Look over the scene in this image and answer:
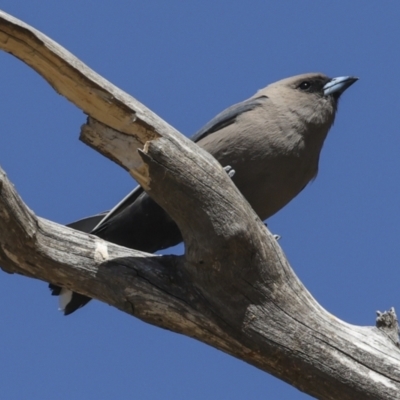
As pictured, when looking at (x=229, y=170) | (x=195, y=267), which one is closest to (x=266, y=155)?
(x=229, y=170)

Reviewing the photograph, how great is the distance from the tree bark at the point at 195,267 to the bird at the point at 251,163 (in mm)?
635

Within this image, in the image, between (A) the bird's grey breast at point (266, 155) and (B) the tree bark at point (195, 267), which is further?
(A) the bird's grey breast at point (266, 155)

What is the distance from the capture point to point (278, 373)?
487 centimetres

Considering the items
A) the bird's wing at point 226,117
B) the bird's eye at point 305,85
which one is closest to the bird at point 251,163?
the bird's wing at point 226,117

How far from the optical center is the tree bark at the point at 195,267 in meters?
4.57

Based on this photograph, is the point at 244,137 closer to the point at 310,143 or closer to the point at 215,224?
the point at 310,143

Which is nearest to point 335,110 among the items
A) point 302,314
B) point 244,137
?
point 244,137

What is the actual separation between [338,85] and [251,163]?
3.87 ft

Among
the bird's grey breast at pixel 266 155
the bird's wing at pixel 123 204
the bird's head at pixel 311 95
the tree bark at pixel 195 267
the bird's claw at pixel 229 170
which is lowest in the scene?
the tree bark at pixel 195 267

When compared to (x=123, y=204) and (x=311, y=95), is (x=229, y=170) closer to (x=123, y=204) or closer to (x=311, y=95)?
(x=123, y=204)

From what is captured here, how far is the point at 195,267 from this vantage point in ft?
15.7

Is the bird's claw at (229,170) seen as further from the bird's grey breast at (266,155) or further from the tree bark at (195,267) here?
the tree bark at (195,267)

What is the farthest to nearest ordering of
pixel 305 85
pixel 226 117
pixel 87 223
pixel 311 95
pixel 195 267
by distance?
1. pixel 305 85
2. pixel 311 95
3. pixel 226 117
4. pixel 87 223
5. pixel 195 267

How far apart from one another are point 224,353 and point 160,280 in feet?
1.81
